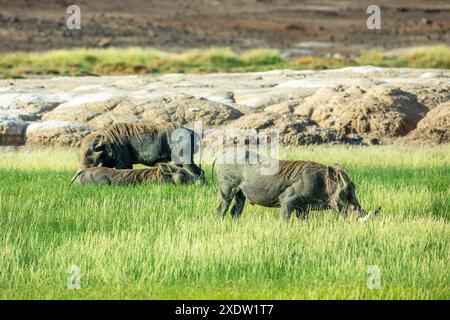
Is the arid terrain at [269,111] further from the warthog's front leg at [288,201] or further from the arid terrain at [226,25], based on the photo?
the arid terrain at [226,25]

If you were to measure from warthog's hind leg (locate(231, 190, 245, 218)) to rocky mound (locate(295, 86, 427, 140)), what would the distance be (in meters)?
10.1

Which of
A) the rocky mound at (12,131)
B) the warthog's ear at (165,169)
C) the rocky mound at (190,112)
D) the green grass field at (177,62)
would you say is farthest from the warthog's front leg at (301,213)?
the green grass field at (177,62)

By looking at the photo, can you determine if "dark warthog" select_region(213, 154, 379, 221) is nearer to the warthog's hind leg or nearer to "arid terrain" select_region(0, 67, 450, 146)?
the warthog's hind leg

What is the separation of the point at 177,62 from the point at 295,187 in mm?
31699

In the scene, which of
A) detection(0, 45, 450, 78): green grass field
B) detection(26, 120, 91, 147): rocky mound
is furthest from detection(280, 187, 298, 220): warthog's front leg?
detection(0, 45, 450, 78): green grass field

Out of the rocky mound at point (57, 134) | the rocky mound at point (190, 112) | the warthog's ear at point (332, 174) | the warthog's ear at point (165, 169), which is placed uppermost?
the warthog's ear at point (332, 174)

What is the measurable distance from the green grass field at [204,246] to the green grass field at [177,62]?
2465 centimetres

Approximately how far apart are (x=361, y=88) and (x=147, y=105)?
14.3 feet

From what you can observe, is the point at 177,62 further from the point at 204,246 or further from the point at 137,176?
the point at 204,246

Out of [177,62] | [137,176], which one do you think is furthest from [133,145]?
[177,62]

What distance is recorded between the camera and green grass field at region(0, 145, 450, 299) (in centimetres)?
968

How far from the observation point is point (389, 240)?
11.3m

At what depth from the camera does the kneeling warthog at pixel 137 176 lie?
51.4ft
